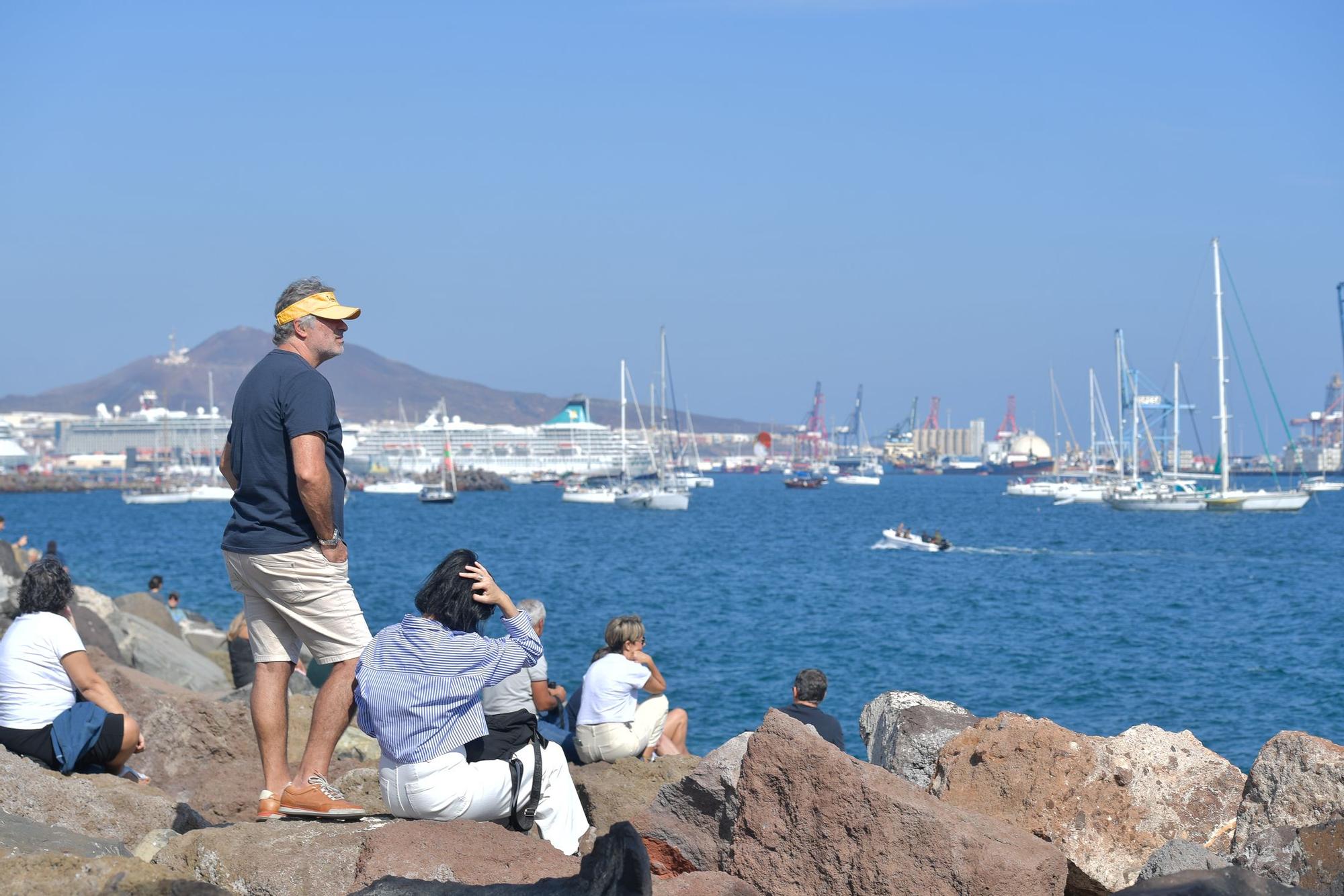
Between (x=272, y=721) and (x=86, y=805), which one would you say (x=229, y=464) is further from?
(x=86, y=805)

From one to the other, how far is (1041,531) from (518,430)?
8053 cm

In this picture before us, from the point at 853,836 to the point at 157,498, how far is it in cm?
7170

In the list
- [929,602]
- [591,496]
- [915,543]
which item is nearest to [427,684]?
[929,602]

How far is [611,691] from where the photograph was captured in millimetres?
4770

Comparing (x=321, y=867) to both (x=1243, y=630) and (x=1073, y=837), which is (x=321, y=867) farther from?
(x=1243, y=630)

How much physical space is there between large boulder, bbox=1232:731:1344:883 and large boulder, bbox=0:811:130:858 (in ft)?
8.06

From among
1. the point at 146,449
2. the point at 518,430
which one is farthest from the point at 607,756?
the point at 146,449

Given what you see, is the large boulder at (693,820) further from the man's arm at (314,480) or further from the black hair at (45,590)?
the black hair at (45,590)

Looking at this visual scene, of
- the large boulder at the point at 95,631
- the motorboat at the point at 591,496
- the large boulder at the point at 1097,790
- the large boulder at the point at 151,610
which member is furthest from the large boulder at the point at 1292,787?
the motorboat at the point at 591,496

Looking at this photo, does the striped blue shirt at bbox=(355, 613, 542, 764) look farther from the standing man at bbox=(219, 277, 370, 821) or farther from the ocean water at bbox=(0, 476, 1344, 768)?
the ocean water at bbox=(0, 476, 1344, 768)

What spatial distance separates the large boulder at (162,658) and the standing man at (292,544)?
231 inches

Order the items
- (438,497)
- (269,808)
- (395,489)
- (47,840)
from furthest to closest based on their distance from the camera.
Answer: (395,489) → (438,497) → (269,808) → (47,840)

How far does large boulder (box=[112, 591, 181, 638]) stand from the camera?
41.2 feet

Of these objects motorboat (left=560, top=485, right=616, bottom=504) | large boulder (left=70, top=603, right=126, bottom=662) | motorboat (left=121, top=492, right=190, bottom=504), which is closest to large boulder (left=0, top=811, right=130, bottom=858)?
large boulder (left=70, top=603, right=126, bottom=662)
